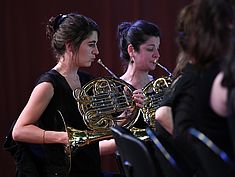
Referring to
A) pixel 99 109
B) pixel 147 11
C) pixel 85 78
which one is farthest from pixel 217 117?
pixel 147 11

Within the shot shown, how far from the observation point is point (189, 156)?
196 cm

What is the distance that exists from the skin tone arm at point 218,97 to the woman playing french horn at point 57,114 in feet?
3.92

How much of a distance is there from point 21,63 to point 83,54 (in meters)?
1.71

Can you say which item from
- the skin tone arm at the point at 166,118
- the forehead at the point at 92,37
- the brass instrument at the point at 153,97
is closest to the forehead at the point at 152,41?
the brass instrument at the point at 153,97

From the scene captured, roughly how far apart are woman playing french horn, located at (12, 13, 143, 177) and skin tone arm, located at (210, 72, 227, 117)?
1.20m

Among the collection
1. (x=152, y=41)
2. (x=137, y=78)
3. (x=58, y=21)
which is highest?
(x=58, y=21)

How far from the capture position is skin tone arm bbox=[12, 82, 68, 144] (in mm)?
2756

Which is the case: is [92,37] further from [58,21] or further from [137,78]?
[137,78]

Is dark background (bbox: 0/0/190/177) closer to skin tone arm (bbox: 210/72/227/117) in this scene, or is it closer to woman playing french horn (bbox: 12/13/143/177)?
woman playing french horn (bbox: 12/13/143/177)

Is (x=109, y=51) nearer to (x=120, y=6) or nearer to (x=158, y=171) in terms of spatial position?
(x=120, y=6)

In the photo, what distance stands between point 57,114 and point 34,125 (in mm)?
131

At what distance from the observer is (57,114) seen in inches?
112

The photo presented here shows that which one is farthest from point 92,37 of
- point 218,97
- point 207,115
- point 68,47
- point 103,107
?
point 218,97

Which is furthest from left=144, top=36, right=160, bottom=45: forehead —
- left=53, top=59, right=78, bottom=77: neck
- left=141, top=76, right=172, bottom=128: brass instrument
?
left=53, top=59, right=78, bottom=77: neck
